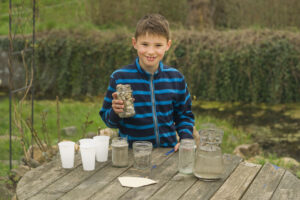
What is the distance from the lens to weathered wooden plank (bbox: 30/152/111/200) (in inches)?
78.2

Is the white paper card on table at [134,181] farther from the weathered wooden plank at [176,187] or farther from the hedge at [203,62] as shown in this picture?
the hedge at [203,62]

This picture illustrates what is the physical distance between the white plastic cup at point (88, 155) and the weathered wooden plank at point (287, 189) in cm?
96

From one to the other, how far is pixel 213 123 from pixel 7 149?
2.98m

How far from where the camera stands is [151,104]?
282 centimetres

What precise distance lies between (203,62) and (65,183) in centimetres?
582

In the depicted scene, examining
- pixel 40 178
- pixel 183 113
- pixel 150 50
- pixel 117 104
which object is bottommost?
pixel 40 178

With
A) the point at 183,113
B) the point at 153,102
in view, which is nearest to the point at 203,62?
the point at 183,113

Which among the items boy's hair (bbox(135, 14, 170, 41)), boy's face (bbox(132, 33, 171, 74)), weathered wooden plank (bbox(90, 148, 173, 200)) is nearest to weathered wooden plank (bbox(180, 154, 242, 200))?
weathered wooden plank (bbox(90, 148, 173, 200))

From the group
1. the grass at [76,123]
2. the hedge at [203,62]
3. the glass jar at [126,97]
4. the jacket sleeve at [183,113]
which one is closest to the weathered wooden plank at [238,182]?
the jacket sleeve at [183,113]

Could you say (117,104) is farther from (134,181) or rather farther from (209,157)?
(209,157)

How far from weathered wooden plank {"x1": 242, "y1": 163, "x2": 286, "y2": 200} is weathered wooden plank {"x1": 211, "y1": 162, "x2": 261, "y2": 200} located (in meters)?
0.03

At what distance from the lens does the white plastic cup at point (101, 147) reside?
2385mm

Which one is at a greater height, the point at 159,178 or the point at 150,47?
the point at 150,47

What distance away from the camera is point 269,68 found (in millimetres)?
7414
